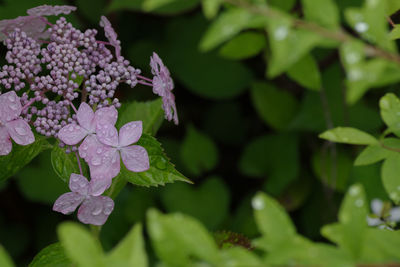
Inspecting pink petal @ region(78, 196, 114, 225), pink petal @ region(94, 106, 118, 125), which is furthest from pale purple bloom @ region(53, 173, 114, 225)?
pink petal @ region(94, 106, 118, 125)

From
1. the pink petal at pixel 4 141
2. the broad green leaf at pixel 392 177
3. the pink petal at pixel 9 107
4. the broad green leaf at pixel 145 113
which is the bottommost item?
the broad green leaf at pixel 145 113

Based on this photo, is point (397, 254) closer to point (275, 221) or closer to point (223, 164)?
point (275, 221)

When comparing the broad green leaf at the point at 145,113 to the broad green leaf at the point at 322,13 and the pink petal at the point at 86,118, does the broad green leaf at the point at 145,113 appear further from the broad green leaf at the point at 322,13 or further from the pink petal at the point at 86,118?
the broad green leaf at the point at 322,13

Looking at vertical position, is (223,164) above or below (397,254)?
below

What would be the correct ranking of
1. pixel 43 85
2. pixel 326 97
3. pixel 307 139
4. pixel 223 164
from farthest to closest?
pixel 223 164
pixel 307 139
pixel 326 97
pixel 43 85

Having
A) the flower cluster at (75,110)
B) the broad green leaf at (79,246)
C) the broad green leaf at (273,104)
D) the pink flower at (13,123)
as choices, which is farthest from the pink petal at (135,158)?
the broad green leaf at (273,104)

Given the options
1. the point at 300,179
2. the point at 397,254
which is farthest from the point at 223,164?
the point at 397,254
